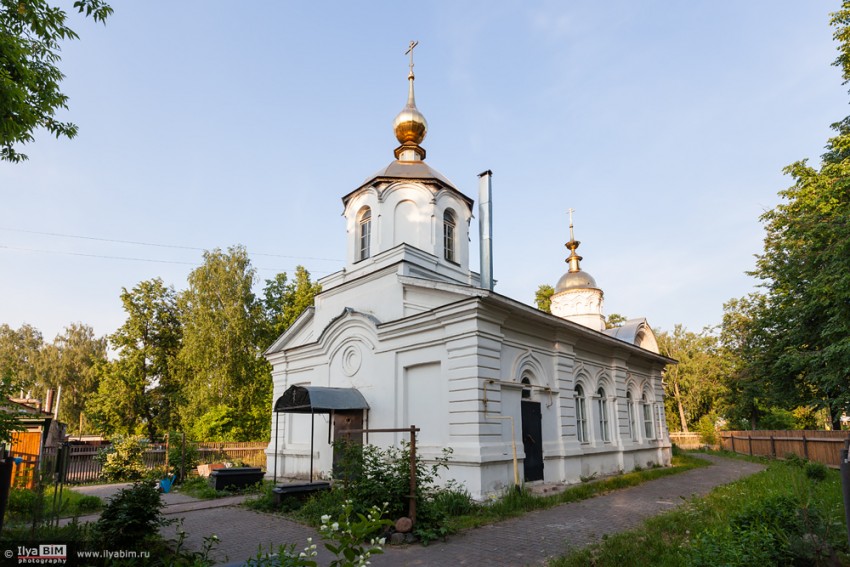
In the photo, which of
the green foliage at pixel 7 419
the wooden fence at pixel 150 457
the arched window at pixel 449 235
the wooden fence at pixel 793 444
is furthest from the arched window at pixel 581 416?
the wooden fence at pixel 150 457

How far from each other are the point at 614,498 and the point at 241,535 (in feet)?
26.6

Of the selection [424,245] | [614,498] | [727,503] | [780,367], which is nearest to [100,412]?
[424,245]

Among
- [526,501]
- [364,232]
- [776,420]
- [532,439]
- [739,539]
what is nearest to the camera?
[739,539]

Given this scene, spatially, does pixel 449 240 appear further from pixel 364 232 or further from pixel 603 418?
pixel 603 418

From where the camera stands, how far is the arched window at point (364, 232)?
53.1 ft

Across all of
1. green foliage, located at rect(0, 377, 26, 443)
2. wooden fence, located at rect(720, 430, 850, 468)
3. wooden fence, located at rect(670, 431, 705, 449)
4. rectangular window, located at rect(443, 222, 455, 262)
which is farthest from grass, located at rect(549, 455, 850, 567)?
wooden fence, located at rect(670, 431, 705, 449)

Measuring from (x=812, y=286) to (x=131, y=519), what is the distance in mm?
19373

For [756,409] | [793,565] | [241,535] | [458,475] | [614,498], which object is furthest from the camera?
[756,409]

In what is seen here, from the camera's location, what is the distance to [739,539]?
567 cm

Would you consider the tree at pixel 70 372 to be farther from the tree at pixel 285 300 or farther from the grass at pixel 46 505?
the grass at pixel 46 505

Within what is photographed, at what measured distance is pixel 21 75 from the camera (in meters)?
7.23

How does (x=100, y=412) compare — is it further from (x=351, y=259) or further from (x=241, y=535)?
(x=241, y=535)

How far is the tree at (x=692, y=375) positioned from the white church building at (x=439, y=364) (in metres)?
21.3

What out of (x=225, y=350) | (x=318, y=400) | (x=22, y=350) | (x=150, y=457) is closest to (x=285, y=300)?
(x=225, y=350)
